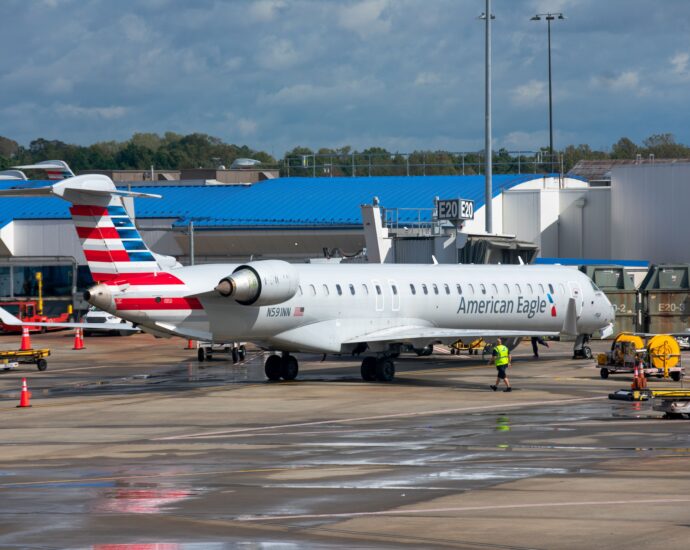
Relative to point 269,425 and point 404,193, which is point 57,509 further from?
point 404,193

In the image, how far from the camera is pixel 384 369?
126ft

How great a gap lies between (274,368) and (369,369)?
2.92m

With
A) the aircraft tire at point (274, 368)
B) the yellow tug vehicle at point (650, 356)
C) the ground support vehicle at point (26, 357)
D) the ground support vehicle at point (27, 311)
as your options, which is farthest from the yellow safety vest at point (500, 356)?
the ground support vehicle at point (27, 311)

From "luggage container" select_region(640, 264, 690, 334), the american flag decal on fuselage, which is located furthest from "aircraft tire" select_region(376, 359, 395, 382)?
"luggage container" select_region(640, 264, 690, 334)

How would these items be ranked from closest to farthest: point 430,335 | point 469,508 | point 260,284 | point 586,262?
1. point 469,508
2. point 260,284
3. point 430,335
4. point 586,262

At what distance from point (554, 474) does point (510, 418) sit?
8.64m

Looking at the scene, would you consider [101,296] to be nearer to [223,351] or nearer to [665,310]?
[223,351]

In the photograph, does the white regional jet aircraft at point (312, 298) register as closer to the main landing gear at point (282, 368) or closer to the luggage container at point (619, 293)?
the main landing gear at point (282, 368)

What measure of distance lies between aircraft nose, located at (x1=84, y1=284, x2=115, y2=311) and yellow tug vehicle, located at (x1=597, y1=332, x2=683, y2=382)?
15292mm

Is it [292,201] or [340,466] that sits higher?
[292,201]

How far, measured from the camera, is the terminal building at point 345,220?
68688 millimetres

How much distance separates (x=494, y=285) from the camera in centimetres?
4344

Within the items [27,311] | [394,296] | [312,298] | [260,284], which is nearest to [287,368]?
[312,298]

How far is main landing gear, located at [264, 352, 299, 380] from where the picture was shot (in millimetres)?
38594
